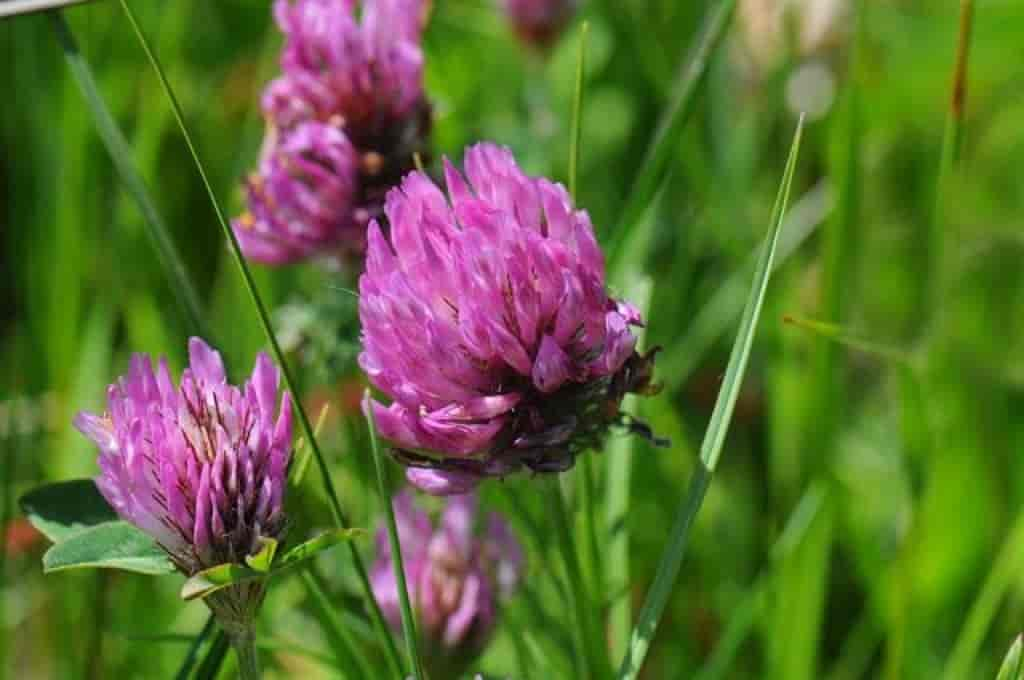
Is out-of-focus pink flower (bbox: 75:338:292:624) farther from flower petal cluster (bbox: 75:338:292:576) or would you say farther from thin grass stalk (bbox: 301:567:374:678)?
thin grass stalk (bbox: 301:567:374:678)

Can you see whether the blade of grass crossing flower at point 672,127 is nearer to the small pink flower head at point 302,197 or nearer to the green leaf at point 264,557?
the small pink flower head at point 302,197

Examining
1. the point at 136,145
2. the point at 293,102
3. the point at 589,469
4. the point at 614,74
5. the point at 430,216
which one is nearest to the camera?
the point at 430,216

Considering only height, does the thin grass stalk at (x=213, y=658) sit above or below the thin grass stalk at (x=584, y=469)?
below

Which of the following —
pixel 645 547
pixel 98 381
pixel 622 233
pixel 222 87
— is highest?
pixel 622 233

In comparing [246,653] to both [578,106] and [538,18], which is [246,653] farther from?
[538,18]

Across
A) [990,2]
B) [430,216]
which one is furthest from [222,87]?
[430,216]

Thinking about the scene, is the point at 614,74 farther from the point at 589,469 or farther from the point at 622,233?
the point at 589,469

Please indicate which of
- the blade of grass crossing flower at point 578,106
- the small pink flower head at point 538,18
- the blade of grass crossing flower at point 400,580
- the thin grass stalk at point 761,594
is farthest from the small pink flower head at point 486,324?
the small pink flower head at point 538,18
